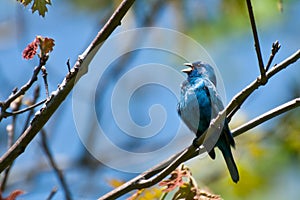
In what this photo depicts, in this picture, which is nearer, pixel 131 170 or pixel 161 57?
pixel 131 170

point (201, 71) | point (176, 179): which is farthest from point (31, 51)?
point (201, 71)

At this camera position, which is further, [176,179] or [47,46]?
[176,179]

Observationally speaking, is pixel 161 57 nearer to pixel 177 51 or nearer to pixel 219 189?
pixel 177 51

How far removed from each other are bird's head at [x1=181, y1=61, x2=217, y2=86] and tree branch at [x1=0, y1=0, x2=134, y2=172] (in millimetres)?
2281

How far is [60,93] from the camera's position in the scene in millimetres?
2338

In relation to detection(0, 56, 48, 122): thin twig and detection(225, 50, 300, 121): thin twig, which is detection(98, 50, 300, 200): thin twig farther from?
detection(0, 56, 48, 122): thin twig

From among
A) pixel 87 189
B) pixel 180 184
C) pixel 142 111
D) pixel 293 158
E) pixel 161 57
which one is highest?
pixel 161 57

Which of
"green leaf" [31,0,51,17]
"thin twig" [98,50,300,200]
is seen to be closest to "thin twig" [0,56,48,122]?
"green leaf" [31,0,51,17]

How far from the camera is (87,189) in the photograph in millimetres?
4688

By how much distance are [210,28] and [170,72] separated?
126 cm

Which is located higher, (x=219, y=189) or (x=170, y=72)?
(x=170, y=72)

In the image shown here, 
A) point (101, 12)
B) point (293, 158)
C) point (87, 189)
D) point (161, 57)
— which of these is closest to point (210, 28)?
point (161, 57)

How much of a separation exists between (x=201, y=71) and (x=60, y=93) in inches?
95.3

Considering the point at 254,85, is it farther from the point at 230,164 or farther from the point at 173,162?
the point at 230,164
